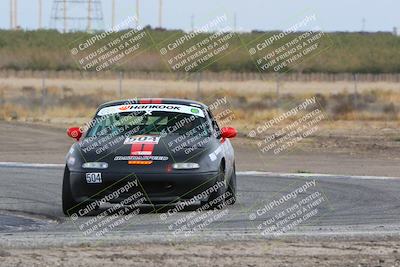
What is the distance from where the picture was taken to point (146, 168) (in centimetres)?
1523

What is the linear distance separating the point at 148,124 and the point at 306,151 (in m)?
13.7

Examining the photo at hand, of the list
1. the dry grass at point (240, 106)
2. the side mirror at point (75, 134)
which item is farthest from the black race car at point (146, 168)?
the dry grass at point (240, 106)

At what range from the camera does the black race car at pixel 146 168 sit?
49.9 ft

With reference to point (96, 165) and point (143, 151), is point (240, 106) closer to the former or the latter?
point (143, 151)

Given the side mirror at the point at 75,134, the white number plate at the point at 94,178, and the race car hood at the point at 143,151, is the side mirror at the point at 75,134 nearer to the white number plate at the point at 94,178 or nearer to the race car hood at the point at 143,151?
the race car hood at the point at 143,151

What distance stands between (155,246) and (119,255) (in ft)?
2.56

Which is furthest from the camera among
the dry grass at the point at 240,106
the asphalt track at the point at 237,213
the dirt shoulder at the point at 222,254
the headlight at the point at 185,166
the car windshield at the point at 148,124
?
the dry grass at the point at 240,106

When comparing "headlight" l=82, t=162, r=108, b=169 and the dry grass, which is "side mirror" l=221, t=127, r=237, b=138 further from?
the dry grass

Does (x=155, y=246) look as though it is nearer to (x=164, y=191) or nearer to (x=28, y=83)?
(x=164, y=191)

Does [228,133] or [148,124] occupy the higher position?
[148,124]

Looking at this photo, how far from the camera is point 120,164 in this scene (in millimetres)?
15234

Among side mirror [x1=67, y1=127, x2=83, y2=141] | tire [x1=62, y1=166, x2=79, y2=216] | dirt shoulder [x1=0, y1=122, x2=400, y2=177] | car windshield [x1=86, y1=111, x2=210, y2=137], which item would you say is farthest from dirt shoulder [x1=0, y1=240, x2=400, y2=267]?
dirt shoulder [x1=0, y1=122, x2=400, y2=177]

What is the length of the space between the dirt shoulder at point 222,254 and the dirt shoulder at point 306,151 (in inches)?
442

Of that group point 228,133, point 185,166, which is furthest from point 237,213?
point 228,133
